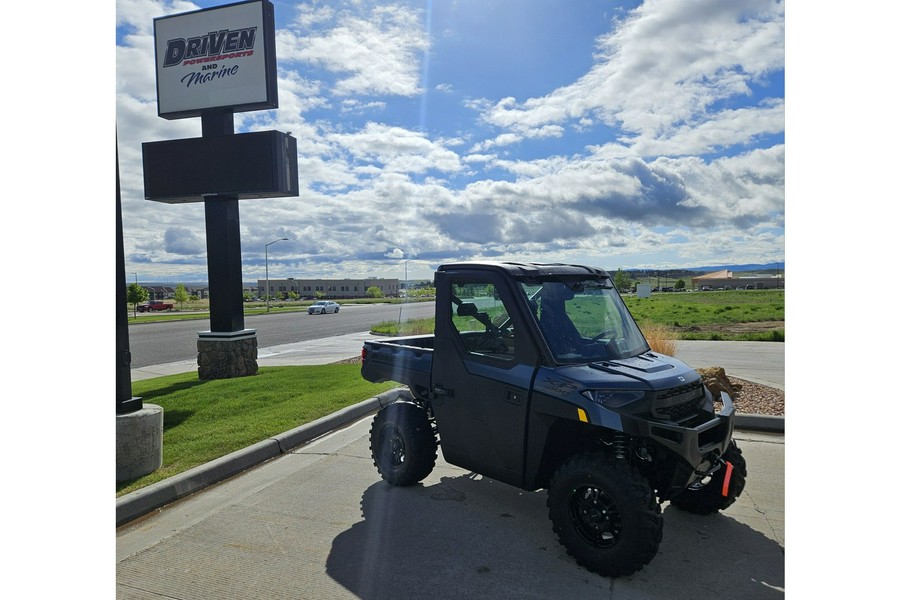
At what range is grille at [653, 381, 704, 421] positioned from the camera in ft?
12.4

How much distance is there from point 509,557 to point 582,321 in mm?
1820

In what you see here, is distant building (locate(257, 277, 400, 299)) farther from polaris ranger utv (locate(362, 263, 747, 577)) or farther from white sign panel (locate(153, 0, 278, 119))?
polaris ranger utv (locate(362, 263, 747, 577))

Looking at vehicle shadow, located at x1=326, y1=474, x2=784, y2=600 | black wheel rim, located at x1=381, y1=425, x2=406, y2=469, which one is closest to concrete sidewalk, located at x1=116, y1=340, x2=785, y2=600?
vehicle shadow, located at x1=326, y1=474, x2=784, y2=600

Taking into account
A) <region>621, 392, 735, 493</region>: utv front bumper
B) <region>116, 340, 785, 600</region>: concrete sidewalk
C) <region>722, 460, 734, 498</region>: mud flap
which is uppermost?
<region>621, 392, 735, 493</region>: utv front bumper

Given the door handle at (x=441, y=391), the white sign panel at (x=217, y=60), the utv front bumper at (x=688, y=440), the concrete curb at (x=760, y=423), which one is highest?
the white sign panel at (x=217, y=60)

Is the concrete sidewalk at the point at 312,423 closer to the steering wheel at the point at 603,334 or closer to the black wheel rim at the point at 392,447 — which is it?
the black wheel rim at the point at 392,447

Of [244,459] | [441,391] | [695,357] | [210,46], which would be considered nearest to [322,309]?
[210,46]

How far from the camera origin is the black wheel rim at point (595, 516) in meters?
3.70

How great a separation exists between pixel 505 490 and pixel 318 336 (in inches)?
885

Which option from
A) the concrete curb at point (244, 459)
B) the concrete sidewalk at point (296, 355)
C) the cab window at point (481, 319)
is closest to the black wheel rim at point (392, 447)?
the concrete curb at point (244, 459)

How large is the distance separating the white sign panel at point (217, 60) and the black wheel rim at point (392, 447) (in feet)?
34.2

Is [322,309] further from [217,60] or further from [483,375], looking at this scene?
[483,375]

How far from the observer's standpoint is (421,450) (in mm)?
5168

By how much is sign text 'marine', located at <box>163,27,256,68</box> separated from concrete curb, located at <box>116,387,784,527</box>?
9.44m
